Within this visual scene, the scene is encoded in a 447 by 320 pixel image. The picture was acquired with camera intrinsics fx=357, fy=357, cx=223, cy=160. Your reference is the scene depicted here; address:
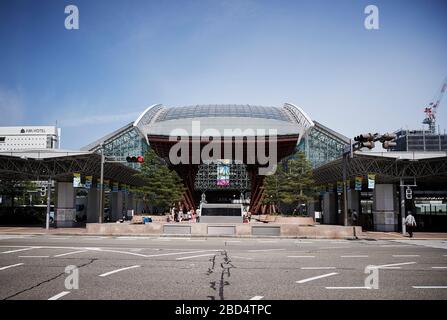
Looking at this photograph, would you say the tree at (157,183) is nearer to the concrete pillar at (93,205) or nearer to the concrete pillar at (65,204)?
the concrete pillar at (93,205)

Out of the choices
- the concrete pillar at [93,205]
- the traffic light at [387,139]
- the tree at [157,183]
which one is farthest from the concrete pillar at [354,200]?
the concrete pillar at [93,205]

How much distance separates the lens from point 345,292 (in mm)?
8469

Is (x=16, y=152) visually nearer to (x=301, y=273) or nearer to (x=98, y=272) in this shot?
(x=98, y=272)

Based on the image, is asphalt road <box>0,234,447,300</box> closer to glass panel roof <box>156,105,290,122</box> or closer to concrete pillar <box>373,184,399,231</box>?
concrete pillar <box>373,184,399,231</box>

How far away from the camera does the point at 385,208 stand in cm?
3631

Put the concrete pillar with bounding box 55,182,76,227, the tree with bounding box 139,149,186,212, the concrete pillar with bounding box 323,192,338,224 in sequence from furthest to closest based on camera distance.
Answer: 1. the concrete pillar with bounding box 323,192,338,224
2. the tree with bounding box 139,149,186,212
3. the concrete pillar with bounding box 55,182,76,227

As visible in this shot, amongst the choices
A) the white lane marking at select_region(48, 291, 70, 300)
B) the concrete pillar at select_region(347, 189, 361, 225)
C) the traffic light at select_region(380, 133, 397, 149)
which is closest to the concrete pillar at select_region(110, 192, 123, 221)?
the concrete pillar at select_region(347, 189, 361, 225)

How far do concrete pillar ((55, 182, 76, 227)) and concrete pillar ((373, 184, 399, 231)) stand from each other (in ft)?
105

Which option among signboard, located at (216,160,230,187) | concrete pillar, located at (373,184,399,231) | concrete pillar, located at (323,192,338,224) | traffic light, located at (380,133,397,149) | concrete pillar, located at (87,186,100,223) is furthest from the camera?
signboard, located at (216,160,230,187)

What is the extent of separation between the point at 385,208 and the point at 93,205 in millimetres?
35123

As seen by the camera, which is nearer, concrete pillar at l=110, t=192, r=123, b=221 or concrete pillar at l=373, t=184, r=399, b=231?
concrete pillar at l=373, t=184, r=399, b=231

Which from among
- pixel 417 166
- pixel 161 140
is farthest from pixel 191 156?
pixel 417 166

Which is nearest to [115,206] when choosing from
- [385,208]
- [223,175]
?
[385,208]

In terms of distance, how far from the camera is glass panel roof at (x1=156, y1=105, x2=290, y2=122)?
8719 centimetres
